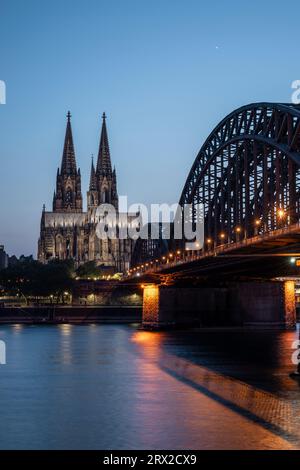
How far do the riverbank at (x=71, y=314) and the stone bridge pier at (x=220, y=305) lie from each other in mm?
35734

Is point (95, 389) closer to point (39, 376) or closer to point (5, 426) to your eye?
point (39, 376)

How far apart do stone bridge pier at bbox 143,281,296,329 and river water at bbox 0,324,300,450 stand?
121ft

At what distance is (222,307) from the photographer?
11794 centimetres

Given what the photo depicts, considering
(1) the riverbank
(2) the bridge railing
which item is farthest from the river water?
(1) the riverbank

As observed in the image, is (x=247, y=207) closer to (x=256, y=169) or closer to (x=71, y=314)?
(x=256, y=169)

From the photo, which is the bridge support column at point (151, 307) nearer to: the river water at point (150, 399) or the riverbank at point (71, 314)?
the riverbank at point (71, 314)

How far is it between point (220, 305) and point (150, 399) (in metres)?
77.3

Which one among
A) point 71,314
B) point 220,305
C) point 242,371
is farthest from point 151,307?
point 242,371

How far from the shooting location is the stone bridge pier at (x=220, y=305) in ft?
369

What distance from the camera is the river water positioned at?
3064 centimetres

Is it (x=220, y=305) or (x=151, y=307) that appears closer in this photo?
(x=220, y=305)

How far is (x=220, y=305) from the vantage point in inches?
4651

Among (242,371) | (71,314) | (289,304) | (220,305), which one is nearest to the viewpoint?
(242,371)
